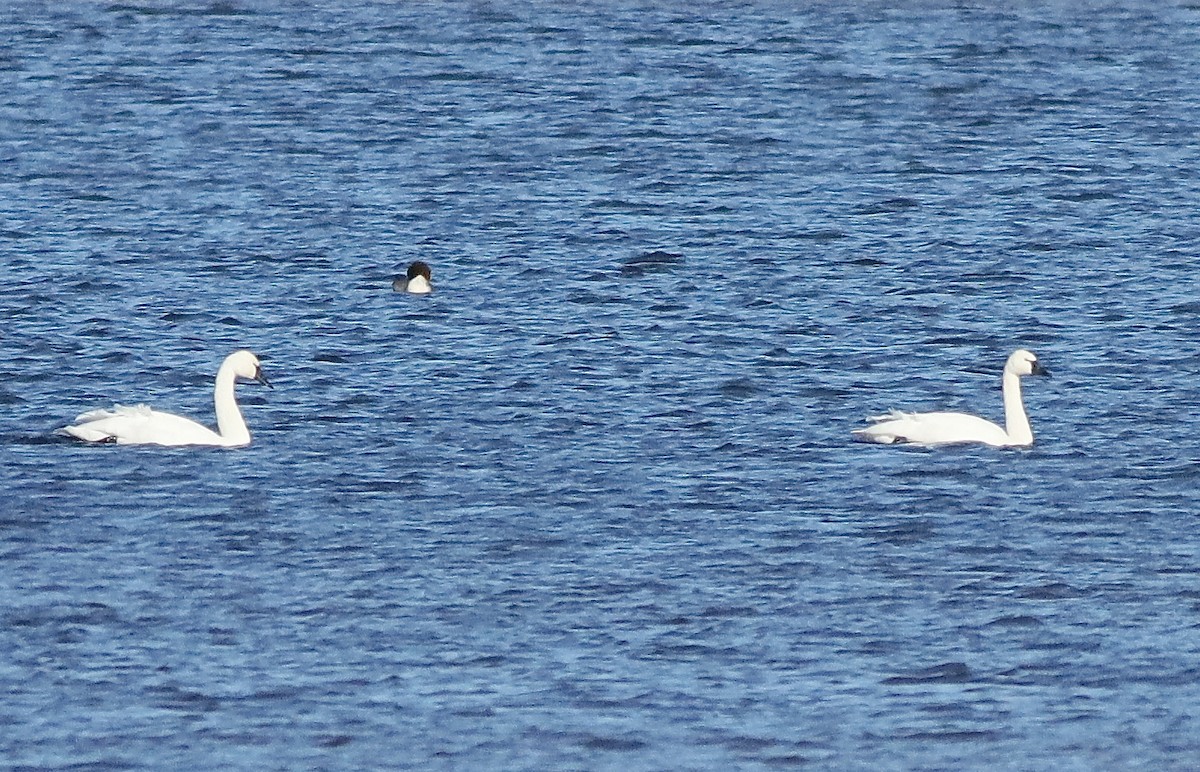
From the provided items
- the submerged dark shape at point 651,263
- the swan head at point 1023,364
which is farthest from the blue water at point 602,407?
the swan head at point 1023,364

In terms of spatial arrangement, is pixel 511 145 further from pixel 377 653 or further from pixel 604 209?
pixel 377 653

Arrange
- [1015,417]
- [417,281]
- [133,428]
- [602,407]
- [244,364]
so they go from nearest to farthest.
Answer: [133,428] → [1015,417] → [244,364] → [602,407] → [417,281]

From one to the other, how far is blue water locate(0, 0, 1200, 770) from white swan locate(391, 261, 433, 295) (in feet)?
1.02

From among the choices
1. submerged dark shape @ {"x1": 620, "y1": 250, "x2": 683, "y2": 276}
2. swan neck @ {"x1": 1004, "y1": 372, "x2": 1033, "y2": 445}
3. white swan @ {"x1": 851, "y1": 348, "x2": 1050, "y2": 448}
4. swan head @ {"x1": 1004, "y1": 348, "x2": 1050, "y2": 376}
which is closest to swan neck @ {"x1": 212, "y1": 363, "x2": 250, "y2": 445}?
white swan @ {"x1": 851, "y1": 348, "x2": 1050, "y2": 448}

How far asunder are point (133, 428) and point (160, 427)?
17 cm

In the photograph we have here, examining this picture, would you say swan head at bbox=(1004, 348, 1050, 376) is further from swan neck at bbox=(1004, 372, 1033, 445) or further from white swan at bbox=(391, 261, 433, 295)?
white swan at bbox=(391, 261, 433, 295)

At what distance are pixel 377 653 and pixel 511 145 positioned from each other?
798 inches

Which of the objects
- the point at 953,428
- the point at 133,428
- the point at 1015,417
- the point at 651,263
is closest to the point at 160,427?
the point at 133,428

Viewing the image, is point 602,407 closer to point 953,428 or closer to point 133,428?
point 953,428

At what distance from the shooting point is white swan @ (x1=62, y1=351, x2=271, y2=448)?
1667cm

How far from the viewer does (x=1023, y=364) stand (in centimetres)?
1775

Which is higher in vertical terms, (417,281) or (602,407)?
(602,407)

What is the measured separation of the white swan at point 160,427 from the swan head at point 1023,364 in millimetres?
4781

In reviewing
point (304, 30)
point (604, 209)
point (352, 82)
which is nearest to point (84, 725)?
point (604, 209)
